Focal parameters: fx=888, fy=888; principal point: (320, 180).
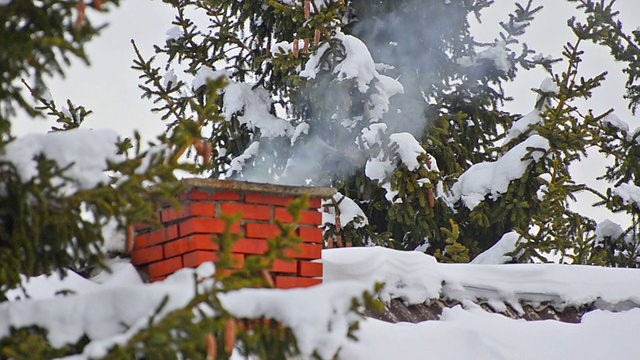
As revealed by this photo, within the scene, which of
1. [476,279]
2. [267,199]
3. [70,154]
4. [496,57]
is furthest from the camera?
[496,57]

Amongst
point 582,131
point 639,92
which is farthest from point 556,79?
point 639,92

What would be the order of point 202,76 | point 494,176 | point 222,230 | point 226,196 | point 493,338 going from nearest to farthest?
point 222,230 → point 226,196 → point 493,338 → point 494,176 → point 202,76

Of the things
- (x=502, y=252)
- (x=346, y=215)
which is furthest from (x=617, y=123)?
(x=346, y=215)

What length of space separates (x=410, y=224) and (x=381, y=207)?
0.64 m

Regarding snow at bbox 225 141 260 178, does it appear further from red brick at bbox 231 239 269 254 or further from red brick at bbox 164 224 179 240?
red brick at bbox 231 239 269 254

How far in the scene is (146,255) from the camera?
4617 millimetres

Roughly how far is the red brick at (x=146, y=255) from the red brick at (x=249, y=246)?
0.45m

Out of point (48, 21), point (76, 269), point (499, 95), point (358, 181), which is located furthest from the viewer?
point (499, 95)

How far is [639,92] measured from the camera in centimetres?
1383

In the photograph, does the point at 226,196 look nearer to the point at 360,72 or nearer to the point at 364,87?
the point at 360,72

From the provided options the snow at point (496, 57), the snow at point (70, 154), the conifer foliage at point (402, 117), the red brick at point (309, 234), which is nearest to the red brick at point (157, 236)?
the red brick at point (309, 234)

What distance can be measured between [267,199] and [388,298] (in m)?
0.99

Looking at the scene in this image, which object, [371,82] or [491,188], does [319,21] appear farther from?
[491,188]

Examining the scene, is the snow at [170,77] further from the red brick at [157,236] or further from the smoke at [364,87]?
the red brick at [157,236]
